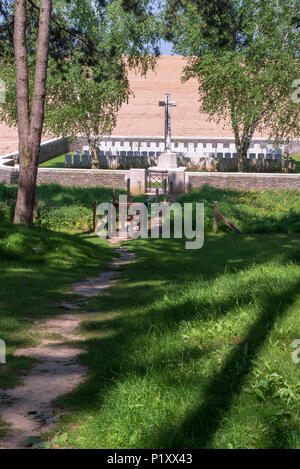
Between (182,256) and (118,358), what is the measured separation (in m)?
8.37

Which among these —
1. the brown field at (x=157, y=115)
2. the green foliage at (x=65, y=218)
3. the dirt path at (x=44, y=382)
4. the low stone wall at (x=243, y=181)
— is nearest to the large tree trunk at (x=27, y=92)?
the green foliage at (x=65, y=218)

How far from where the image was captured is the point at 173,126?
63.7 metres

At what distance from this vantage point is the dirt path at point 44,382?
4.89 metres

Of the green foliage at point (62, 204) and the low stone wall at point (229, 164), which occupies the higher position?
the low stone wall at point (229, 164)

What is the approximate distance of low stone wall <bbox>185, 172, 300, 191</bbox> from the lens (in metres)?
26.2

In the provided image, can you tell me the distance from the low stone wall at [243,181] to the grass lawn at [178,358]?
49.2 ft

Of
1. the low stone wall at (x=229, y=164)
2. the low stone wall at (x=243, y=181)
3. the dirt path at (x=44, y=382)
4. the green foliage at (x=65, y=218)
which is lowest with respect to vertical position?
the dirt path at (x=44, y=382)

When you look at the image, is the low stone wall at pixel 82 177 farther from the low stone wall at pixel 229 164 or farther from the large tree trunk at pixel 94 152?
the low stone wall at pixel 229 164

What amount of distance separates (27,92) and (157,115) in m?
52.5

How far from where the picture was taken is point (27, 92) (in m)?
15.7

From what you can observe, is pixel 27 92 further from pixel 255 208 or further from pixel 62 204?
pixel 255 208

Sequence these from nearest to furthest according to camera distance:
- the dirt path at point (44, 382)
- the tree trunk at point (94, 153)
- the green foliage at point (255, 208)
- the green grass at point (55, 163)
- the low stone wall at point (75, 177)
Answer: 1. the dirt path at point (44, 382)
2. the green foliage at point (255, 208)
3. the low stone wall at point (75, 177)
4. the tree trunk at point (94, 153)
5. the green grass at point (55, 163)

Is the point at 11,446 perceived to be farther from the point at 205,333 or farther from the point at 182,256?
the point at 182,256
